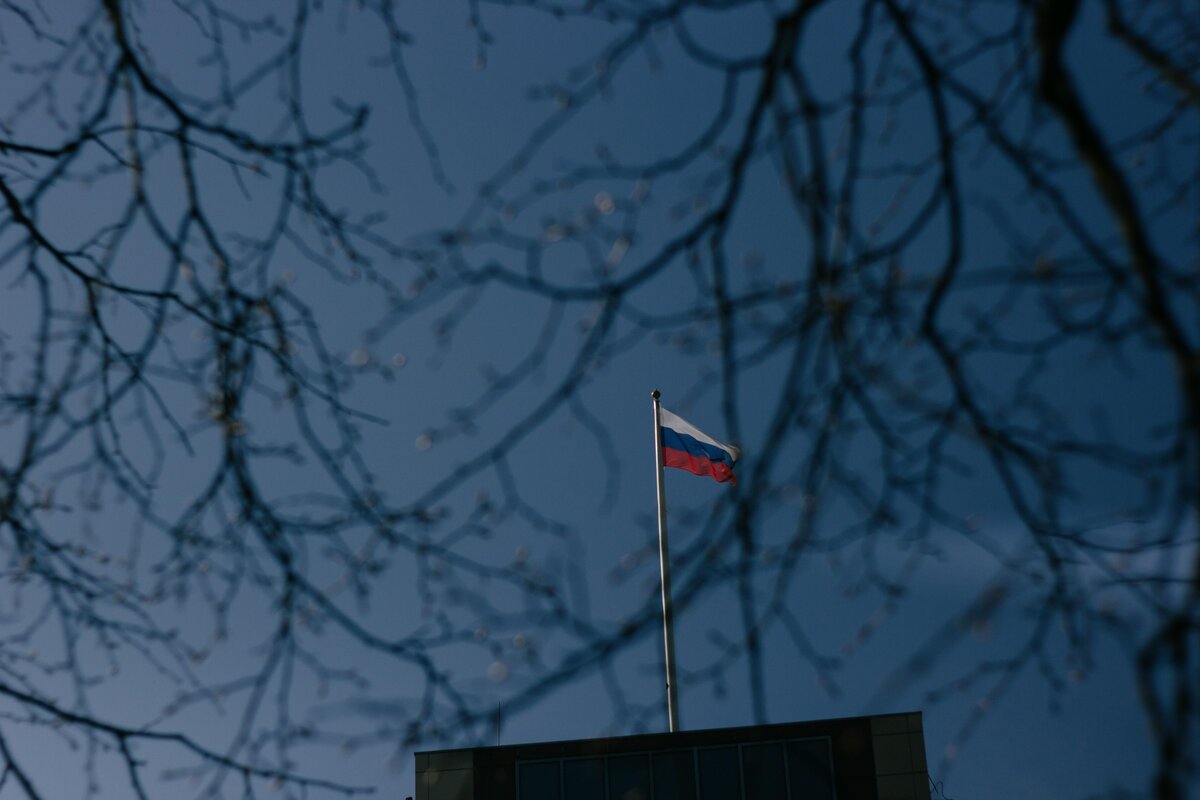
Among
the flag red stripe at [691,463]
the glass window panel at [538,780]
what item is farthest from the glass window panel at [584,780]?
the flag red stripe at [691,463]

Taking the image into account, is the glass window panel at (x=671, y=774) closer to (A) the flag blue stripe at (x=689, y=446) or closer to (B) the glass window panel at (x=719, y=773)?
(B) the glass window panel at (x=719, y=773)

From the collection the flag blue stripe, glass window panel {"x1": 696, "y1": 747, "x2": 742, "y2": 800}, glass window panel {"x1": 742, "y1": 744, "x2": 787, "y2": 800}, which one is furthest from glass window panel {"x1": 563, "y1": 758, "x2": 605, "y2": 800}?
the flag blue stripe

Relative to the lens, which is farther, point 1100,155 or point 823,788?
point 823,788

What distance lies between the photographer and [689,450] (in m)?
19.0

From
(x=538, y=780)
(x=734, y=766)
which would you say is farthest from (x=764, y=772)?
(x=538, y=780)

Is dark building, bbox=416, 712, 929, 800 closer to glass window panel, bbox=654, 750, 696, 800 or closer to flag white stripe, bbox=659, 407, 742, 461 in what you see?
glass window panel, bbox=654, 750, 696, 800

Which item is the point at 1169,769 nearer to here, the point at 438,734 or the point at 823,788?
the point at 438,734

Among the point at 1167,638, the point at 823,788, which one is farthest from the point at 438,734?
the point at 823,788

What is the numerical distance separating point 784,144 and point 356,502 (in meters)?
1.79

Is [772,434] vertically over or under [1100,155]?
under

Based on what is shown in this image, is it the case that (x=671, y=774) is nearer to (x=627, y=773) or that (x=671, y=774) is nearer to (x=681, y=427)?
(x=627, y=773)

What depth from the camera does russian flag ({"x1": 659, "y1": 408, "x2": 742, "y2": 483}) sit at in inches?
721

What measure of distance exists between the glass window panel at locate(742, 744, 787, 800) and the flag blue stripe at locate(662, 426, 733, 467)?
16.8 feet

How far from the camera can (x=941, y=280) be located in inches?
117
